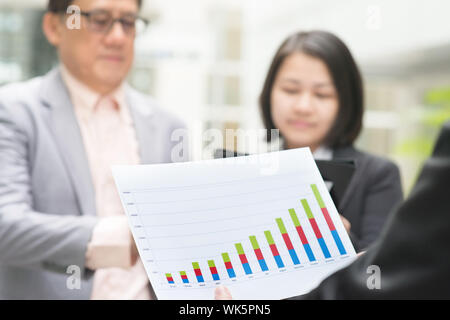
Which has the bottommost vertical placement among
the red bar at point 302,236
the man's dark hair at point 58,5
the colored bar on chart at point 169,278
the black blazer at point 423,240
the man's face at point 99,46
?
the colored bar on chart at point 169,278

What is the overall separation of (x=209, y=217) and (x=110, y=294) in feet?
1.76

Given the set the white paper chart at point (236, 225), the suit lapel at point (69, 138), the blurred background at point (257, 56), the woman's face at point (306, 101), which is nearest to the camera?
the white paper chart at point (236, 225)

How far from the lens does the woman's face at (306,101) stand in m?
1.34

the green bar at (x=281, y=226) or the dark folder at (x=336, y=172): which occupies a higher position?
the dark folder at (x=336, y=172)

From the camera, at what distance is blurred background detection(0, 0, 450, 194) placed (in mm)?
3852

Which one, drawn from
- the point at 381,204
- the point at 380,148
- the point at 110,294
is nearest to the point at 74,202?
the point at 110,294

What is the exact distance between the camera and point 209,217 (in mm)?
858

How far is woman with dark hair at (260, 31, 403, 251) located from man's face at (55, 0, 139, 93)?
404 mm

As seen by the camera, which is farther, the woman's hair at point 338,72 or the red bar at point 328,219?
the woman's hair at point 338,72

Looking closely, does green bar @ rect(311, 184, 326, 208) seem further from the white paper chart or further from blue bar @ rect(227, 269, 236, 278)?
blue bar @ rect(227, 269, 236, 278)

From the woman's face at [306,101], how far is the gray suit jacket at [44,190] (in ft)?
1.10

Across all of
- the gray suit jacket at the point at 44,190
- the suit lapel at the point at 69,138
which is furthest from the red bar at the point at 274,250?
the suit lapel at the point at 69,138

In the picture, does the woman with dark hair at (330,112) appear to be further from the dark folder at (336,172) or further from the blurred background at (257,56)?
the blurred background at (257,56)
